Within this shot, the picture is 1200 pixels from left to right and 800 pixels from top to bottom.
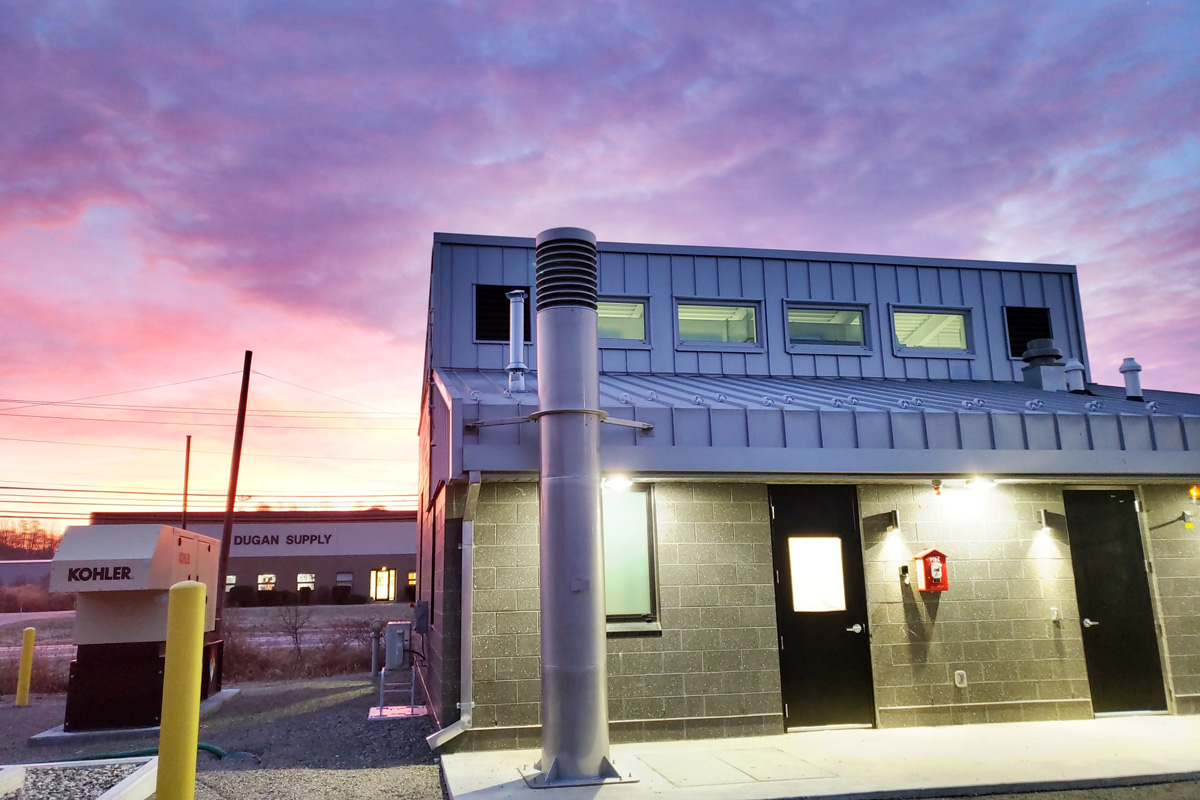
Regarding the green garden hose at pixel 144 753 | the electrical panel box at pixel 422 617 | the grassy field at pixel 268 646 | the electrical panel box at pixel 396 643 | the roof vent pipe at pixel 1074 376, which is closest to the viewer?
the green garden hose at pixel 144 753

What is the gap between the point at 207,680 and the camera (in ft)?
41.4

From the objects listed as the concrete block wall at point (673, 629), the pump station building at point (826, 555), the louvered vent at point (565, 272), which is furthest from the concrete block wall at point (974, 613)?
the louvered vent at point (565, 272)

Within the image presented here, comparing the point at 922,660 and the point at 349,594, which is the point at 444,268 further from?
the point at 349,594

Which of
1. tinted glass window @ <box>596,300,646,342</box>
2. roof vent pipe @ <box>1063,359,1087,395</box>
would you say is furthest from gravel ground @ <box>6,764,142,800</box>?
roof vent pipe @ <box>1063,359,1087,395</box>

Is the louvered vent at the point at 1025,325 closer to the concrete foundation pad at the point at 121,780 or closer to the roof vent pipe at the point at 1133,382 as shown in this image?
the roof vent pipe at the point at 1133,382

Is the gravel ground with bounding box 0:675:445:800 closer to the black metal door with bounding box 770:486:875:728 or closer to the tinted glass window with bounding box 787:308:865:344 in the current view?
the black metal door with bounding box 770:486:875:728

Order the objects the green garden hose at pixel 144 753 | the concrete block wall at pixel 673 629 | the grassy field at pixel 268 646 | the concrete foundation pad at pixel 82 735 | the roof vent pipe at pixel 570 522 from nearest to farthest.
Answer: the roof vent pipe at pixel 570 522
the concrete block wall at pixel 673 629
the green garden hose at pixel 144 753
the concrete foundation pad at pixel 82 735
the grassy field at pixel 268 646

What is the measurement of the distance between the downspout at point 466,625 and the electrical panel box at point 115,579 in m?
4.15

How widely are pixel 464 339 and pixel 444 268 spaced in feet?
3.59

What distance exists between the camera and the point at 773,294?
1280cm

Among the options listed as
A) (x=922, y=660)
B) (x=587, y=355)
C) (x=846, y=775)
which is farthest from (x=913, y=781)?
(x=587, y=355)

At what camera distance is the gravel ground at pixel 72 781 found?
640 centimetres

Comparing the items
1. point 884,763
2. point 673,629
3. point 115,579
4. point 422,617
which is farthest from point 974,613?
point 115,579

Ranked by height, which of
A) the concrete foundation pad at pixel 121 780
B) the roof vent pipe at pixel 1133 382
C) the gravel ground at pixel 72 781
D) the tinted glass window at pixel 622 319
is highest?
the tinted glass window at pixel 622 319
